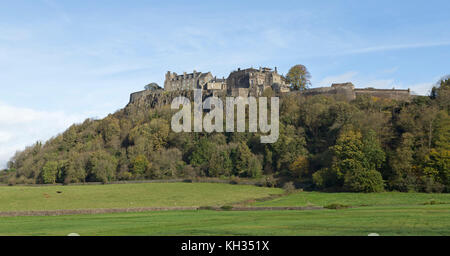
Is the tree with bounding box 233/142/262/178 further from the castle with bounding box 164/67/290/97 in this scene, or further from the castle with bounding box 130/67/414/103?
A: the castle with bounding box 164/67/290/97

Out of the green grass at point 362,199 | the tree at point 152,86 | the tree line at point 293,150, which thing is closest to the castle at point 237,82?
the tree at point 152,86

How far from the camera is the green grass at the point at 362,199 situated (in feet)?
145

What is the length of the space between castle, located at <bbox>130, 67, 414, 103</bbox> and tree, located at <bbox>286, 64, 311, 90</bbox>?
1.94 m

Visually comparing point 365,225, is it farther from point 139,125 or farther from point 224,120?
point 139,125

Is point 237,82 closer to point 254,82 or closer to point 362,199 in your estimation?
point 254,82

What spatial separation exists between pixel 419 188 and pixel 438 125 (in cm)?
1033

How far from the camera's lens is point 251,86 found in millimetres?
117312

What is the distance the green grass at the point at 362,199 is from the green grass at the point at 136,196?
7.35 m

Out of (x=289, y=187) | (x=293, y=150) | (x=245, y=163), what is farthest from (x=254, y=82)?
(x=289, y=187)

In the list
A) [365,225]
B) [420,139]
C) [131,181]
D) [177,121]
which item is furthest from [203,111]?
[365,225]

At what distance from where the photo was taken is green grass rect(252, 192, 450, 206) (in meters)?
44.3

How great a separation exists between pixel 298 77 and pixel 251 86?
41.5ft
